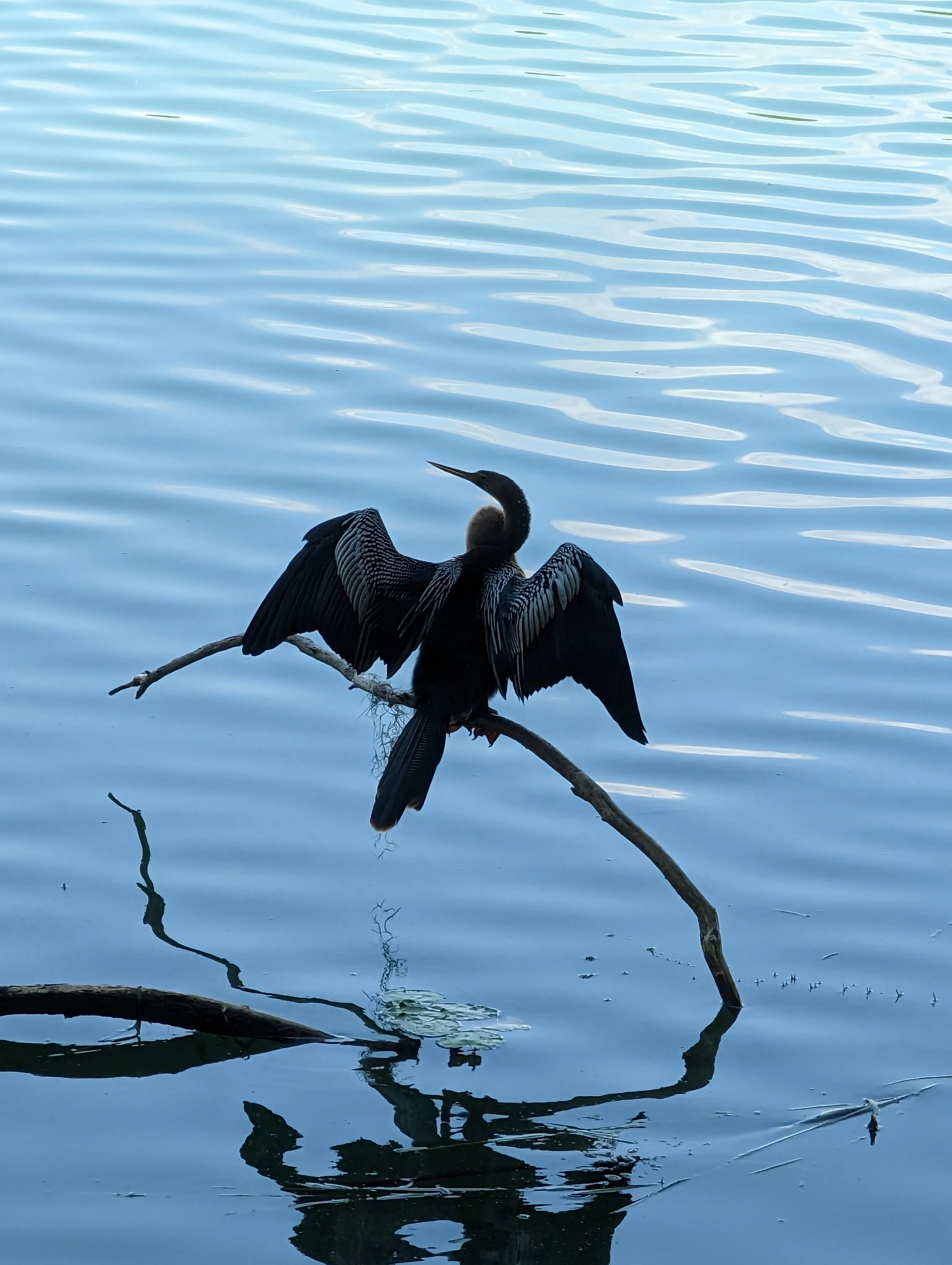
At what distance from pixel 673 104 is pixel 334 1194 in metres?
11.1

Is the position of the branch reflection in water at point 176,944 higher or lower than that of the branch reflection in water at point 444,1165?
higher

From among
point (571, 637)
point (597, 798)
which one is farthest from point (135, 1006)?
point (571, 637)

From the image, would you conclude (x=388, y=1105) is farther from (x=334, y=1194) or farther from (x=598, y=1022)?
(x=598, y=1022)

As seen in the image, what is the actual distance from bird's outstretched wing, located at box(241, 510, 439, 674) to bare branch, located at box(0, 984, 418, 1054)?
970 mm

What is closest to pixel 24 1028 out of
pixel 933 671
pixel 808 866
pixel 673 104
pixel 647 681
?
pixel 808 866

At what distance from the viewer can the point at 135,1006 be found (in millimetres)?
3590

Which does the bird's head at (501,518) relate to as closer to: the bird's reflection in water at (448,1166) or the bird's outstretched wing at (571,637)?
the bird's outstretched wing at (571,637)

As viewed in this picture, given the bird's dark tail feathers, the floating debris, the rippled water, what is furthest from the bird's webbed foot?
the floating debris

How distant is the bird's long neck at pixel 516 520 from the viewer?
4625mm

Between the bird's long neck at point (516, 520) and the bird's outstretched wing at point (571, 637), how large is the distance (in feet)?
1.83

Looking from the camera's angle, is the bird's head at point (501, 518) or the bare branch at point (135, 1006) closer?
the bare branch at point (135, 1006)

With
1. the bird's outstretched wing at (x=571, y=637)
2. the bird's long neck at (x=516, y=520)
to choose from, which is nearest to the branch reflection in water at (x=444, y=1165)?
the bird's outstretched wing at (x=571, y=637)

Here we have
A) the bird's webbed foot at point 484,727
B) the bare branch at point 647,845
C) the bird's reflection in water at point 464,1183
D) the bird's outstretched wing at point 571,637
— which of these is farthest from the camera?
the bird's webbed foot at point 484,727

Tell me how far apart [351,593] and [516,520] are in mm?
616
